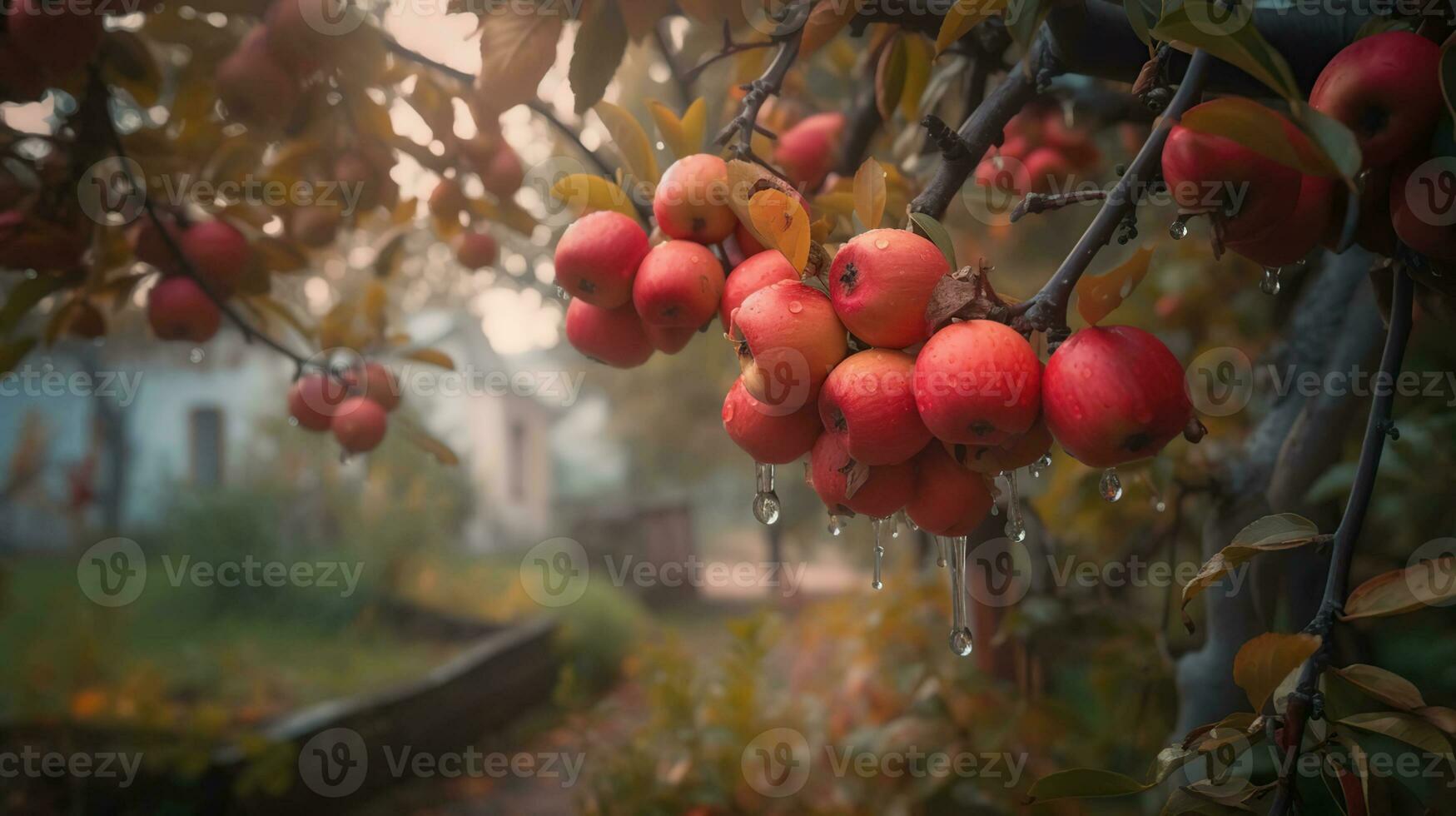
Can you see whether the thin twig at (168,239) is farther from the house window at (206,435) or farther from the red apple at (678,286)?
the house window at (206,435)

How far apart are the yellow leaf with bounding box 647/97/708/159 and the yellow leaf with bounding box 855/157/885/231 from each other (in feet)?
0.77

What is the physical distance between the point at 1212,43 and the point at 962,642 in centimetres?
43

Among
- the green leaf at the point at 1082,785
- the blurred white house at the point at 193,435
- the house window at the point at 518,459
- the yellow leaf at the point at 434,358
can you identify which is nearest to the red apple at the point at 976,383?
the green leaf at the point at 1082,785

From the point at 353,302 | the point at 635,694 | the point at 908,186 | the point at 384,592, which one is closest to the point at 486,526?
the point at 384,592

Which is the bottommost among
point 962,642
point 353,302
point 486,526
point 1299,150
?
point 486,526

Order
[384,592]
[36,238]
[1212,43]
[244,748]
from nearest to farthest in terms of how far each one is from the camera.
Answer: [1212,43]
[36,238]
[244,748]
[384,592]

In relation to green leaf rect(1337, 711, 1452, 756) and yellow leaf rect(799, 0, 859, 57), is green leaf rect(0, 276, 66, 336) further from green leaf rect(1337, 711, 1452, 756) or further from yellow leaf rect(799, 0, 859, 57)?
green leaf rect(1337, 711, 1452, 756)

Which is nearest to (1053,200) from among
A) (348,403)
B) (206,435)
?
(348,403)

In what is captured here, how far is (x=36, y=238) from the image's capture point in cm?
105

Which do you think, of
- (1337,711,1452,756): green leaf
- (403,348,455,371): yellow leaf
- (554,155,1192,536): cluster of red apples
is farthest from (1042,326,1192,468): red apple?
(403,348,455,371): yellow leaf

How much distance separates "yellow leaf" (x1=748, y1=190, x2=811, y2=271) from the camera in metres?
0.50

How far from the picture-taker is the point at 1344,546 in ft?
1.68

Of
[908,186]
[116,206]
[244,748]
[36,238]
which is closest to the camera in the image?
[908,186]

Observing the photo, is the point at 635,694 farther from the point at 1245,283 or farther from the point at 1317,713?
the point at 1317,713
